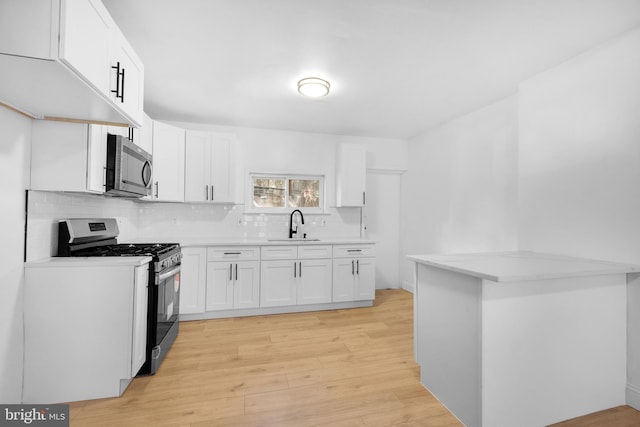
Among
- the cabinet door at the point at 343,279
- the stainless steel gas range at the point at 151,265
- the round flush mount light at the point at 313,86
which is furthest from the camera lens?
the cabinet door at the point at 343,279

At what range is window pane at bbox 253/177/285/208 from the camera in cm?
434

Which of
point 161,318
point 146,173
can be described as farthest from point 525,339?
point 146,173

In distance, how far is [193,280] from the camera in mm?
3381

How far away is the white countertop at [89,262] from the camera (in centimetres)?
190

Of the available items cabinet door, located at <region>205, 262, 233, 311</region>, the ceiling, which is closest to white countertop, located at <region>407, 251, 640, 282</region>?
the ceiling

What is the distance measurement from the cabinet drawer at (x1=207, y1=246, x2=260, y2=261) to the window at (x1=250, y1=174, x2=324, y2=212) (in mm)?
864

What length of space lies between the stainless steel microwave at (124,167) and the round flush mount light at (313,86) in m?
1.61

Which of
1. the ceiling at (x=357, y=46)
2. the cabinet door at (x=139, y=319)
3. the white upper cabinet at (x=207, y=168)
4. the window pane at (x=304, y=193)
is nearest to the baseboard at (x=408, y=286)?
the window pane at (x=304, y=193)

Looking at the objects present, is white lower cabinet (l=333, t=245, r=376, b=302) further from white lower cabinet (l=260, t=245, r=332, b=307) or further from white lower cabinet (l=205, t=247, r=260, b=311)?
white lower cabinet (l=205, t=247, r=260, b=311)

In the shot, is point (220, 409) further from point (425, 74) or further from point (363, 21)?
point (425, 74)

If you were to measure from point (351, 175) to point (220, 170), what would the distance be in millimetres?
1871

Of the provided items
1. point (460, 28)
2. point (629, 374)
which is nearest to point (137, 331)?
point (460, 28)

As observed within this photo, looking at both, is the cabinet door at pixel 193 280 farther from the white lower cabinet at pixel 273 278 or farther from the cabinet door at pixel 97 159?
the cabinet door at pixel 97 159

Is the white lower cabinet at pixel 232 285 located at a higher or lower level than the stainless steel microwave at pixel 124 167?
lower
